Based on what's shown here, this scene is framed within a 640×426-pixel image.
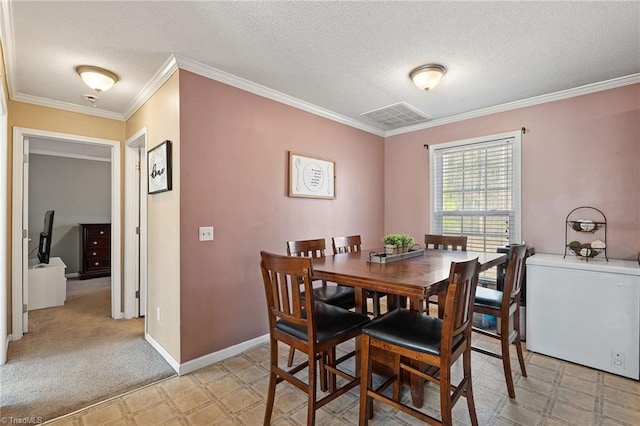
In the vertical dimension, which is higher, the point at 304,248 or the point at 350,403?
the point at 304,248

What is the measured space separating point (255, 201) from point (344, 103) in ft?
4.98

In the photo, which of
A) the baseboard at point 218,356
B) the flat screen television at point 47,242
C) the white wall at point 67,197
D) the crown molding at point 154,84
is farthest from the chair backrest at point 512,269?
the white wall at point 67,197

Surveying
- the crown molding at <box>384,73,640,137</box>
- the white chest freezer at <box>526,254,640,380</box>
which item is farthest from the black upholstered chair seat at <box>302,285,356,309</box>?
the crown molding at <box>384,73,640,137</box>

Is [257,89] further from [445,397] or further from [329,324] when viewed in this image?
[445,397]

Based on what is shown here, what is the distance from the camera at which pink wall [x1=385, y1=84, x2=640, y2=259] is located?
2.79 metres

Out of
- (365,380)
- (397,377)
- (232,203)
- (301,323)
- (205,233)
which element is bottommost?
(397,377)

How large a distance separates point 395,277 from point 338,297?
88cm

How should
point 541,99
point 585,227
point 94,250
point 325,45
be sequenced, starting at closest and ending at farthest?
point 325,45 < point 585,227 < point 541,99 < point 94,250

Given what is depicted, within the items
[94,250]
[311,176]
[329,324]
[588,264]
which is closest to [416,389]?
[329,324]

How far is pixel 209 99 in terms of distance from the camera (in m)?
2.62

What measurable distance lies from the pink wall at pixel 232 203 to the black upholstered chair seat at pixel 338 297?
0.76 meters

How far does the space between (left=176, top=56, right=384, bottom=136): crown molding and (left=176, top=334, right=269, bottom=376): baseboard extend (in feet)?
7.72

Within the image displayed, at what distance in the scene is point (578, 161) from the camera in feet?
9.98

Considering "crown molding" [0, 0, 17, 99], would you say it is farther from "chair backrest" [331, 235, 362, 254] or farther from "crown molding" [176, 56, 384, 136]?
"chair backrest" [331, 235, 362, 254]
